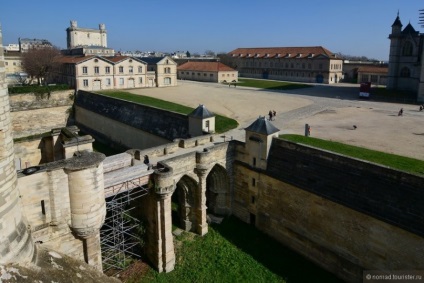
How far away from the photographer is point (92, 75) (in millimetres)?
50188

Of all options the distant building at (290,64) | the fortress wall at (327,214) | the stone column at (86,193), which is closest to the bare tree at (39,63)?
the fortress wall at (327,214)

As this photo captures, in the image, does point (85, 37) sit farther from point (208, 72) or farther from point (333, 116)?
point (333, 116)

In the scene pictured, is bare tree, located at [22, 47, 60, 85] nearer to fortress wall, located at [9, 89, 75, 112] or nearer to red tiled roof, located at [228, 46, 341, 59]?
fortress wall, located at [9, 89, 75, 112]

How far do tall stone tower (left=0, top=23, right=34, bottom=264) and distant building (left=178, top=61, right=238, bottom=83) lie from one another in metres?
62.4

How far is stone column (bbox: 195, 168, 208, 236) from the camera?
18906 mm

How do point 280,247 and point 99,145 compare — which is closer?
point 280,247

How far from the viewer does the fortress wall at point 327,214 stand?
14.7 m

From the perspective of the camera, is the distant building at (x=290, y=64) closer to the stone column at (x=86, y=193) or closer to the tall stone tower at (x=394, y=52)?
the tall stone tower at (x=394, y=52)

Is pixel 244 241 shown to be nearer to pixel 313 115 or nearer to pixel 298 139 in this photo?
pixel 298 139

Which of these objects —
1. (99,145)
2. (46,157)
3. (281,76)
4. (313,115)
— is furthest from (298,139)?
(281,76)

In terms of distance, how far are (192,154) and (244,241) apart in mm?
5520

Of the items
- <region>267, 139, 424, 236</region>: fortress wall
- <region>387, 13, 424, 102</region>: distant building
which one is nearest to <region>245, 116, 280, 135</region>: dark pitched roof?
<region>267, 139, 424, 236</region>: fortress wall

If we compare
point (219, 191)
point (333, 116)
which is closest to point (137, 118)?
point (219, 191)

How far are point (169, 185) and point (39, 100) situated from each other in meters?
34.9
